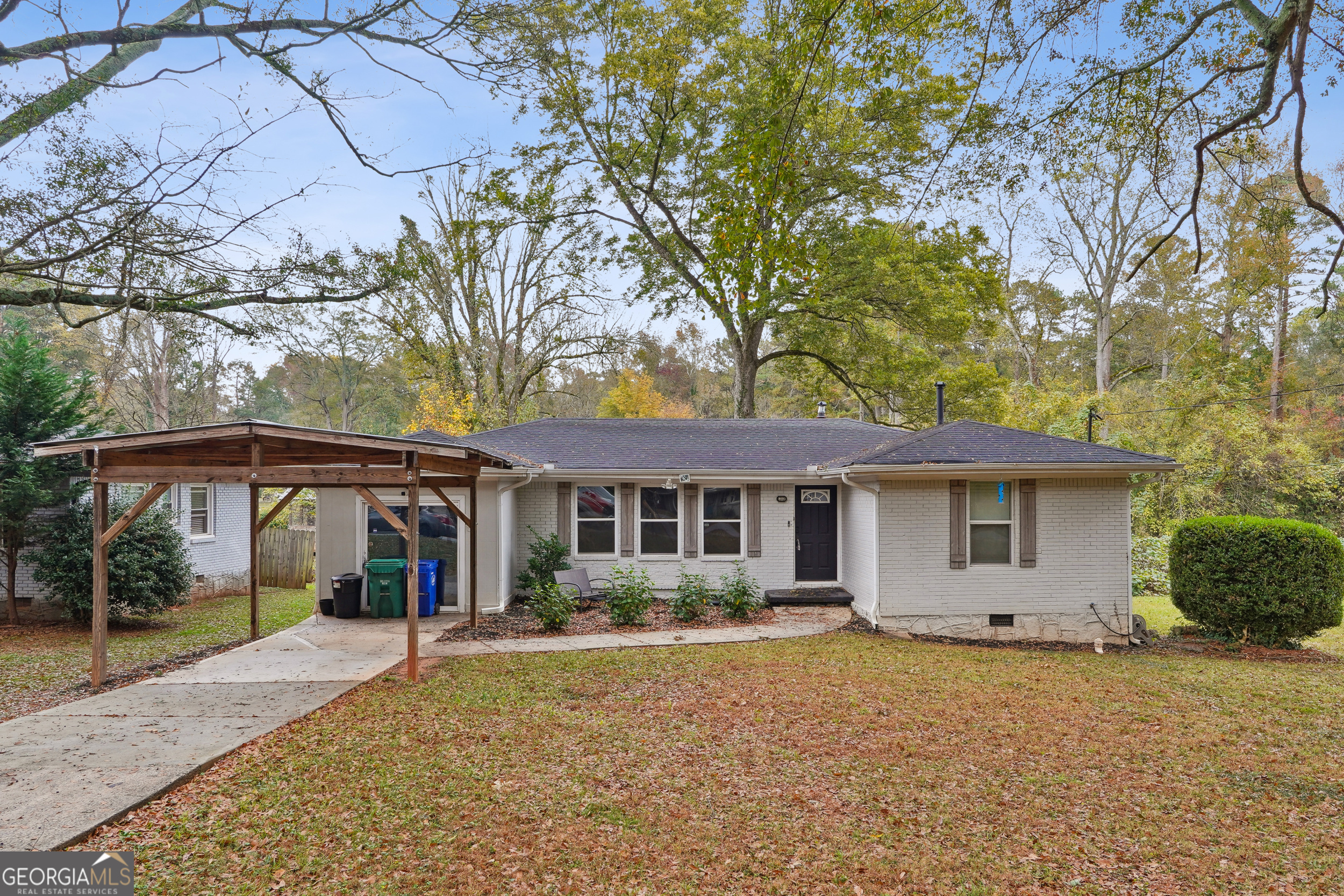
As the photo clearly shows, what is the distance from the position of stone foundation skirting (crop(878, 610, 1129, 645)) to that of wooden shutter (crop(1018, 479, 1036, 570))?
0.89 metres

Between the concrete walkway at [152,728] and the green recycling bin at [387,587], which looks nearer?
the concrete walkway at [152,728]

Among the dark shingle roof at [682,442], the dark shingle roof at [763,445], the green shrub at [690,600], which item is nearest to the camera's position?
the dark shingle roof at [763,445]

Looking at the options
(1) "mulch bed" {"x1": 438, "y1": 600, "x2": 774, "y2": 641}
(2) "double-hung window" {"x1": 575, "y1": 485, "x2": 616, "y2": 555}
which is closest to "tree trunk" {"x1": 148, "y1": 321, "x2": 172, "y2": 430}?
(2) "double-hung window" {"x1": 575, "y1": 485, "x2": 616, "y2": 555}

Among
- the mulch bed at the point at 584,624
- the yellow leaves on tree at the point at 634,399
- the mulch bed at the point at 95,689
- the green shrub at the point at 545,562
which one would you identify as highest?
the yellow leaves on tree at the point at 634,399

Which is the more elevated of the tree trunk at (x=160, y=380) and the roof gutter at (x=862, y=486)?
the tree trunk at (x=160, y=380)

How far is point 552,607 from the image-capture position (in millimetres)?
10688

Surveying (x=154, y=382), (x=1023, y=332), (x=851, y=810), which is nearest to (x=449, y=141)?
(x=851, y=810)

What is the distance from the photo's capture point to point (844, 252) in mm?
19469

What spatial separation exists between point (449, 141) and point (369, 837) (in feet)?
30.4

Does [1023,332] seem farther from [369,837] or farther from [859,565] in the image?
[369,837]

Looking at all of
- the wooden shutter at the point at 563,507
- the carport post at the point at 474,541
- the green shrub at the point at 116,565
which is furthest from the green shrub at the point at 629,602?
the green shrub at the point at 116,565

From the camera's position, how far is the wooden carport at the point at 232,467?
749cm

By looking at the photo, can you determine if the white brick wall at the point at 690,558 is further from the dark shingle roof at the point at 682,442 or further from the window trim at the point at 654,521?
the dark shingle roof at the point at 682,442

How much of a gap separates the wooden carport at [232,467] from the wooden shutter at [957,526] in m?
7.38
